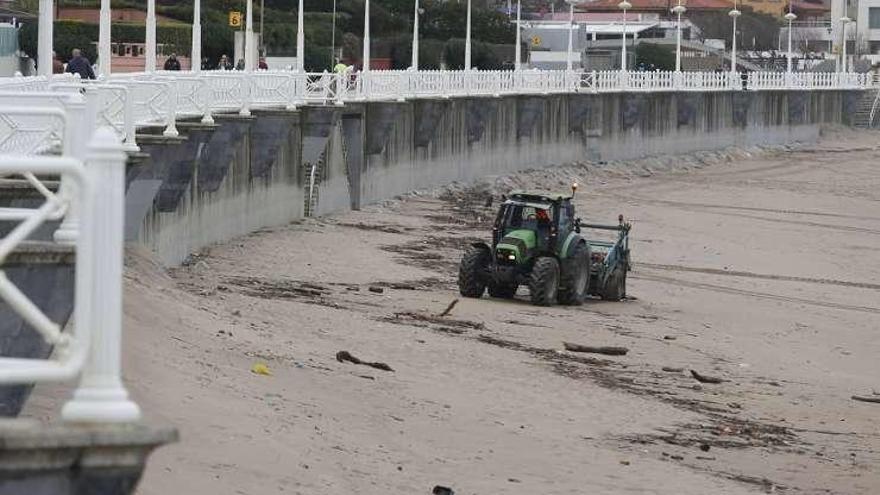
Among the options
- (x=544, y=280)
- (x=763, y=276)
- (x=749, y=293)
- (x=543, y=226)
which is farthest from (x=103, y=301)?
(x=763, y=276)

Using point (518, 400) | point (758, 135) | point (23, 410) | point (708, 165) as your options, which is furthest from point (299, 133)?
point (758, 135)

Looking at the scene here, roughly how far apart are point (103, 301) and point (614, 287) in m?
22.4

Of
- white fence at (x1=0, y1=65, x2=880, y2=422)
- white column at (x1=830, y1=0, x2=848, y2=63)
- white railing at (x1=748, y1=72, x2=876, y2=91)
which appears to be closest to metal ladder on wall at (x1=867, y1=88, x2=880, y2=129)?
white railing at (x1=748, y1=72, x2=876, y2=91)

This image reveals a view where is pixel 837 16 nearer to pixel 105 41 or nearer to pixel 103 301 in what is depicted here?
pixel 105 41

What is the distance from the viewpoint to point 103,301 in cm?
693

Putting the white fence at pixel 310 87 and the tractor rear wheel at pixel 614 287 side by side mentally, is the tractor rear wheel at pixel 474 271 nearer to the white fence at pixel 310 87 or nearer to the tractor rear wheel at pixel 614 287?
the tractor rear wheel at pixel 614 287

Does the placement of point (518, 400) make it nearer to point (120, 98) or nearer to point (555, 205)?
point (120, 98)

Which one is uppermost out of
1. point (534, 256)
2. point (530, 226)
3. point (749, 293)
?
point (530, 226)

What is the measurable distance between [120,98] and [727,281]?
15219mm

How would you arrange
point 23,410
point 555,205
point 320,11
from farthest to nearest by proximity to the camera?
point 320,11 < point 555,205 < point 23,410

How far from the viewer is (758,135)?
264ft

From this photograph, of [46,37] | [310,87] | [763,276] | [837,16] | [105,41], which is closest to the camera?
[46,37]

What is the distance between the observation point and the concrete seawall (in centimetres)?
2778

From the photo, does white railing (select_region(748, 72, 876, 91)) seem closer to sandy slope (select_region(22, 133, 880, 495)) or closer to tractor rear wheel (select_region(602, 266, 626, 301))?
sandy slope (select_region(22, 133, 880, 495))
